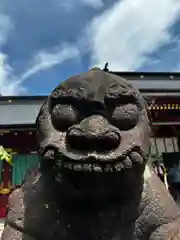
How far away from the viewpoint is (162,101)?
9.19 m

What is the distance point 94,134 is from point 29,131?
318 inches

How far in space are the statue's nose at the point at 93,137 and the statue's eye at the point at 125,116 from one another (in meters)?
0.07

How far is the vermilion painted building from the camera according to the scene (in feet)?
29.8

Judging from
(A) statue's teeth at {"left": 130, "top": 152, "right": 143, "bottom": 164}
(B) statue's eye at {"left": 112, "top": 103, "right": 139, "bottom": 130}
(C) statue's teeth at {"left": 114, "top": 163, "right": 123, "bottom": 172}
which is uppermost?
(B) statue's eye at {"left": 112, "top": 103, "right": 139, "bottom": 130}

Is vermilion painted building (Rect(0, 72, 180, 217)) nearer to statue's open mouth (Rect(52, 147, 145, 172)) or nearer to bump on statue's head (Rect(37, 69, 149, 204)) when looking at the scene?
bump on statue's head (Rect(37, 69, 149, 204))

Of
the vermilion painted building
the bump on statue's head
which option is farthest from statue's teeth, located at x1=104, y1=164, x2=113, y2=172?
the vermilion painted building

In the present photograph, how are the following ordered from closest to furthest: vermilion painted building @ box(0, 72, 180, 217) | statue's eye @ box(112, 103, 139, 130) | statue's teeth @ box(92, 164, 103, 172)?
statue's teeth @ box(92, 164, 103, 172) < statue's eye @ box(112, 103, 139, 130) < vermilion painted building @ box(0, 72, 180, 217)

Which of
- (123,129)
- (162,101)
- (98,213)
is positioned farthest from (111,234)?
(162,101)

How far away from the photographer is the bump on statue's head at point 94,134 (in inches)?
47.5

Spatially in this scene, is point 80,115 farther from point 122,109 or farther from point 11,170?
point 11,170

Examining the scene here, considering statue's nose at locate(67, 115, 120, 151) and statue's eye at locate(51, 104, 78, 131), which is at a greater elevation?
statue's eye at locate(51, 104, 78, 131)

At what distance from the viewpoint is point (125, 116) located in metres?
1.31

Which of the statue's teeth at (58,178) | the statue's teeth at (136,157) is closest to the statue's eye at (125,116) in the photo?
the statue's teeth at (136,157)

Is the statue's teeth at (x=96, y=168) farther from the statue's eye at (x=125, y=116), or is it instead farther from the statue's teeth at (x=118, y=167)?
the statue's eye at (x=125, y=116)
